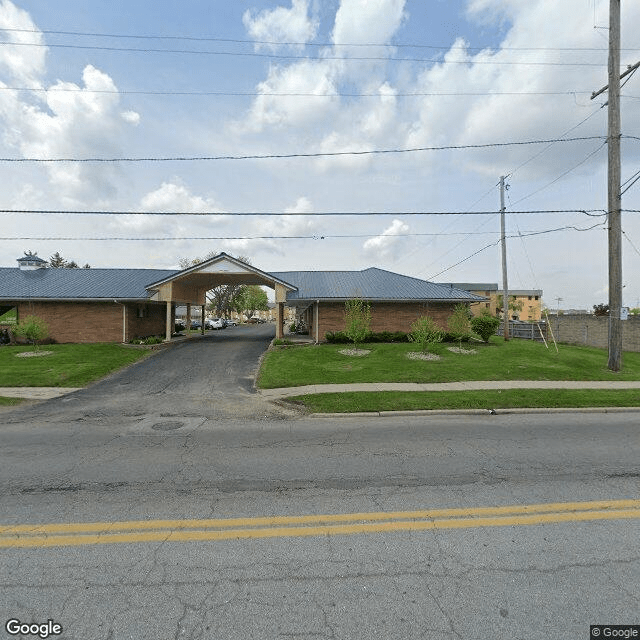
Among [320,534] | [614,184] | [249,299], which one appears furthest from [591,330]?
[249,299]

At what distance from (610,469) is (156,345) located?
2043 centimetres

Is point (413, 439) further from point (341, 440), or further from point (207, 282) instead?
point (207, 282)

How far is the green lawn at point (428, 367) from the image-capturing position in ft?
39.0

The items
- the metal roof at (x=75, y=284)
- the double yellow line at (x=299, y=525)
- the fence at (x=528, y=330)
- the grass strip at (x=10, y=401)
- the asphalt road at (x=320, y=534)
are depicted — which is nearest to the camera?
the asphalt road at (x=320, y=534)

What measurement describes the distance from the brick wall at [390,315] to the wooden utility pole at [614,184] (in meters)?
10.5

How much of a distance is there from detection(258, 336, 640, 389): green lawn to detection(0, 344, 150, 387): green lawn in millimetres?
6410

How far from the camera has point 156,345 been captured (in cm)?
2027

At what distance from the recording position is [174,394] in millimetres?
10586

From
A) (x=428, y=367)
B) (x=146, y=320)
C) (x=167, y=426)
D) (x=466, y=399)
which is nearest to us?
(x=167, y=426)

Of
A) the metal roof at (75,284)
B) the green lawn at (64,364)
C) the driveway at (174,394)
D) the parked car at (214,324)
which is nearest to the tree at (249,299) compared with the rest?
the parked car at (214,324)

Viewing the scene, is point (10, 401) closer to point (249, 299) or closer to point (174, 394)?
point (174, 394)

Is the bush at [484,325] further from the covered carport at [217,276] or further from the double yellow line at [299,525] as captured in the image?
the double yellow line at [299,525]

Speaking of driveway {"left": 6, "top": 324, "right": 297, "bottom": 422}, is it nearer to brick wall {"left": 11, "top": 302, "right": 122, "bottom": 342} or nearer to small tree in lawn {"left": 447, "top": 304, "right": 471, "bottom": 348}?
brick wall {"left": 11, "top": 302, "right": 122, "bottom": 342}

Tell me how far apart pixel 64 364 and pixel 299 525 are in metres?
15.2
